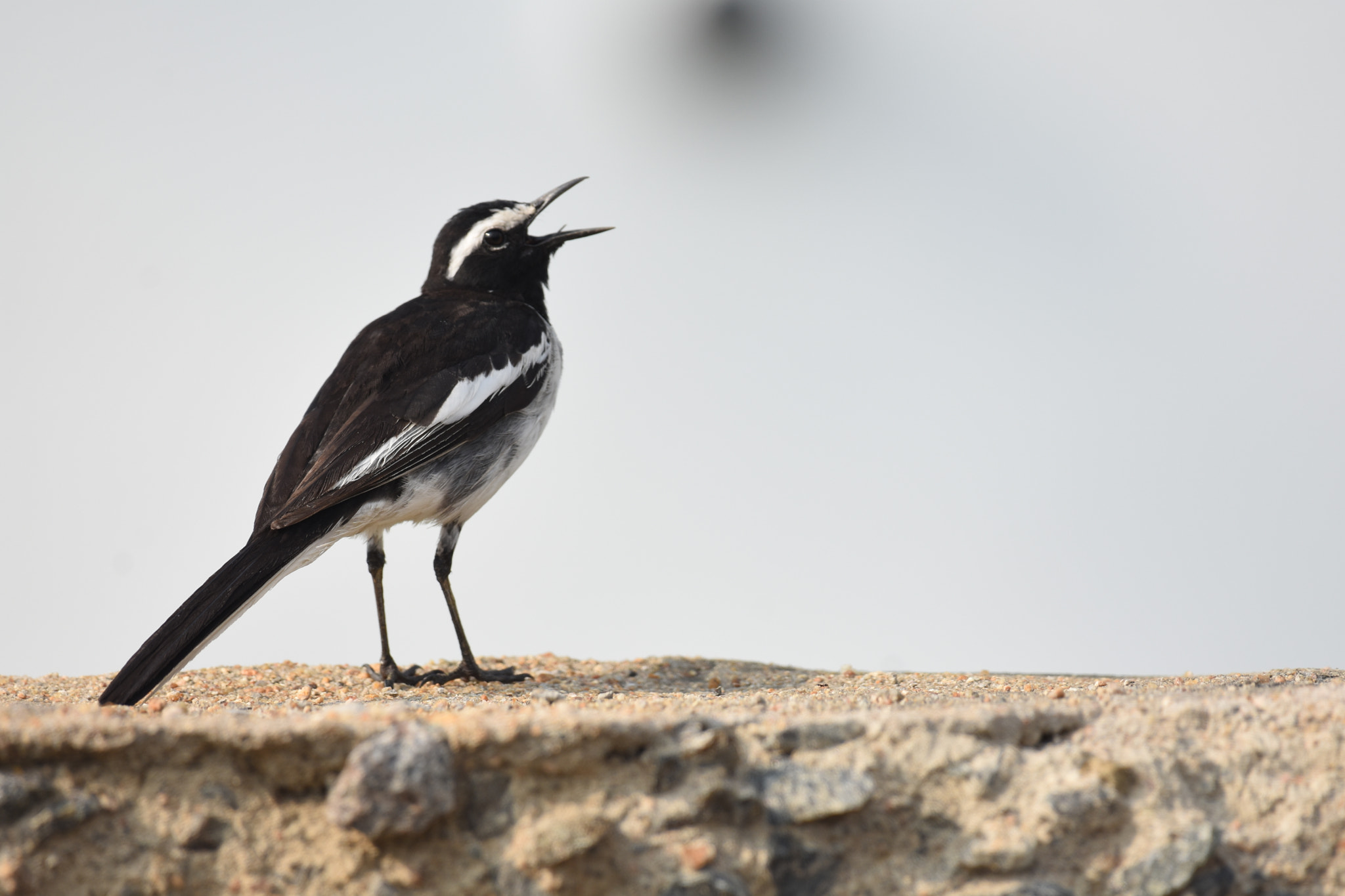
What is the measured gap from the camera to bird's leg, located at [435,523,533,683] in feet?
24.8

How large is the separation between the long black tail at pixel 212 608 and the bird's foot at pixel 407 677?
5.68ft

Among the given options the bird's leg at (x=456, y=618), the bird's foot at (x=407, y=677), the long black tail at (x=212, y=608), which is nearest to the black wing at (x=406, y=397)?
the long black tail at (x=212, y=608)

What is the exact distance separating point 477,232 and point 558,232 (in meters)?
0.61

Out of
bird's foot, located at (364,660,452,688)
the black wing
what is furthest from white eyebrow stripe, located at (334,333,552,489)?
bird's foot, located at (364,660,452,688)

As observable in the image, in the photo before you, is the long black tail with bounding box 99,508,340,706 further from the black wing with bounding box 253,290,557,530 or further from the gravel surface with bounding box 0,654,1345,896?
the gravel surface with bounding box 0,654,1345,896

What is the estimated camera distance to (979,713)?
12.9 feet

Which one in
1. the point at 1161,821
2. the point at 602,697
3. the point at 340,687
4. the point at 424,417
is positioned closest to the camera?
the point at 1161,821

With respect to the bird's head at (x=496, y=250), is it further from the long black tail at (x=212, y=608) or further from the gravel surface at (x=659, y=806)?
the gravel surface at (x=659, y=806)

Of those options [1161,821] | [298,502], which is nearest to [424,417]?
[298,502]

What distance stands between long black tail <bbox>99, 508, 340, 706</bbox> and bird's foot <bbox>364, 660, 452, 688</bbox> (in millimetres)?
1730

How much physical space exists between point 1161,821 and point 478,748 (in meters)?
2.26

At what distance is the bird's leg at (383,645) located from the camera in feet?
24.8

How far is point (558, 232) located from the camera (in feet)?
27.9

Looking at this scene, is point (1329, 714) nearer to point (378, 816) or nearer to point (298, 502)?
point (378, 816)
